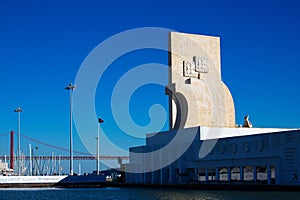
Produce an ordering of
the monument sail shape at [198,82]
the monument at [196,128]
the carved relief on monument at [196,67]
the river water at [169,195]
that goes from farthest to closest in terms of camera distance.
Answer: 1. the carved relief on monument at [196,67]
2. the monument sail shape at [198,82]
3. the monument at [196,128]
4. the river water at [169,195]

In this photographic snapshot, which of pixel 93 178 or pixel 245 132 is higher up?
pixel 245 132

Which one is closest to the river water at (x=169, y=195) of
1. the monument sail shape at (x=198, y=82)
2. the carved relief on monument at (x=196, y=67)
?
the monument sail shape at (x=198, y=82)

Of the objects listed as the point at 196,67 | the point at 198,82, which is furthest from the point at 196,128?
the point at 196,67

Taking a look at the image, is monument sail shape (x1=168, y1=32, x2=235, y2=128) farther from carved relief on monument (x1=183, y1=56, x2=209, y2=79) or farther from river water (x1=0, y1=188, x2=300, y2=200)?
river water (x1=0, y1=188, x2=300, y2=200)

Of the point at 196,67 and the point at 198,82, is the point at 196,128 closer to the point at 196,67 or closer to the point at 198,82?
the point at 198,82

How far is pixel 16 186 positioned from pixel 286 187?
120ft

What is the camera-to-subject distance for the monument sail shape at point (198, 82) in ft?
201

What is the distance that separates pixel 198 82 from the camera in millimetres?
62219

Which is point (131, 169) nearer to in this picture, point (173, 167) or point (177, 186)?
point (173, 167)

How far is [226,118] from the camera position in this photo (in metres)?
62.2

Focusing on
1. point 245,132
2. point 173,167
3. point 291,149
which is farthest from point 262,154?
point 173,167

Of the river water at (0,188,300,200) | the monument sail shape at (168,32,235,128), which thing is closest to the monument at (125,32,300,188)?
the monument sail shape at (168,32,235,128)

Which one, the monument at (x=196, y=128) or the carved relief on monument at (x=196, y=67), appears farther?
the carved relief on monument at (x=196, y=67)

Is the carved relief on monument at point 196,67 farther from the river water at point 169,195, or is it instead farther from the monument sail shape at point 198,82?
the river water at point 169,195
